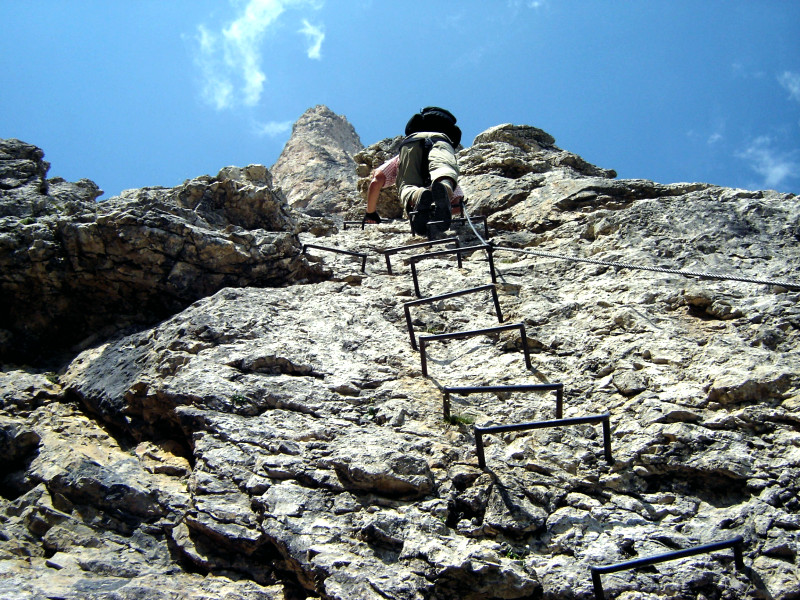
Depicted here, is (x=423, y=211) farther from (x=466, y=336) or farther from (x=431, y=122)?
(x=466, y=336)

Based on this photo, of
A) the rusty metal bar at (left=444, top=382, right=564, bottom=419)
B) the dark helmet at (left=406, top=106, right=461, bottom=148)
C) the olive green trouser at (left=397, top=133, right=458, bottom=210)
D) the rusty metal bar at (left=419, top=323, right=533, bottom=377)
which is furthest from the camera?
the dark helmet at (left=406, top=106, right=461, bottom=148)

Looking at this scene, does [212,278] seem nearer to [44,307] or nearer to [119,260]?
[119,260]

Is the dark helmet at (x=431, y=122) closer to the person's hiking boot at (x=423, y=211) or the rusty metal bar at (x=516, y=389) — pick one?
the person's hiking boot at (x=423, y=211)

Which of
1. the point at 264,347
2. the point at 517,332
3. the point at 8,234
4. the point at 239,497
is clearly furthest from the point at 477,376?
the point at 8,234

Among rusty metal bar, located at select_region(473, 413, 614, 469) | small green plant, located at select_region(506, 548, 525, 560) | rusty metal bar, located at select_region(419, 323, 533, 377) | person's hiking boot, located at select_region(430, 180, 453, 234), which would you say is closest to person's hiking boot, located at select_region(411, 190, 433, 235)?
person's hiking boot, located at select_region(430, 180, 453, 234)

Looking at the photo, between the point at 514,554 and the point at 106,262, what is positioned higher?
the point at 106,262

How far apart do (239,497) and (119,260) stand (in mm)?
3816

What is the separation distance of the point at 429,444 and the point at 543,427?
2.95ft

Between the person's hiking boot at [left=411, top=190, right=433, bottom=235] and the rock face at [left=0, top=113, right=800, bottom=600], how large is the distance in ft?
7.20

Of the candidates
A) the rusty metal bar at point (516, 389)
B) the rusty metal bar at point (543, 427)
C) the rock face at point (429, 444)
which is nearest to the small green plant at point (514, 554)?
the rock face at point (429, 444)

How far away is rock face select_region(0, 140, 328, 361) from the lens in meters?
6.77

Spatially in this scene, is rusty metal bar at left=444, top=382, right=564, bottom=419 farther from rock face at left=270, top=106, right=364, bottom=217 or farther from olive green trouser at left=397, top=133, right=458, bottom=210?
rock face at left=270, top=106, right=364, bottom=217

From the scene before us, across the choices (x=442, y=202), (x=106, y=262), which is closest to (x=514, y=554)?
(x=106, y=262)

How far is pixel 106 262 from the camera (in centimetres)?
699
